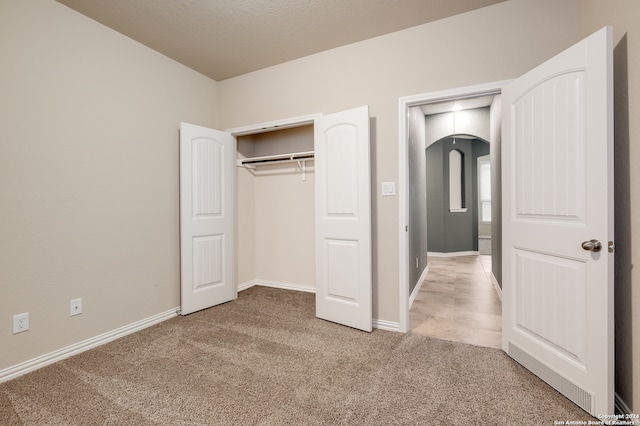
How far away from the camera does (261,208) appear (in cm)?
423

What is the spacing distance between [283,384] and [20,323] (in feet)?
6.26

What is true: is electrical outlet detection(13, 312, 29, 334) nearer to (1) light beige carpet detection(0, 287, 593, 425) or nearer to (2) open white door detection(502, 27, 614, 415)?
(1) light beige carpet detection(0, 287, 593, 425)

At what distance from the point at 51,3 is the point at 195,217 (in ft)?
6.65

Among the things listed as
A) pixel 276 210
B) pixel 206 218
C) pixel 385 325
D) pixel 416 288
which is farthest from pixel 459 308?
pixel 206 218

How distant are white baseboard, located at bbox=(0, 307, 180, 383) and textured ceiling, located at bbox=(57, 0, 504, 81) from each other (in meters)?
2.67

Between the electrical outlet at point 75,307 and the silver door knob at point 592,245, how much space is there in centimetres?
352

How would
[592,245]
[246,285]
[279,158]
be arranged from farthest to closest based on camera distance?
[246,285] < [279,158] < [592,245]

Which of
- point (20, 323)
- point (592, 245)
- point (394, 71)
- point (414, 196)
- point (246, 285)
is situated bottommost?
point (246, 285)

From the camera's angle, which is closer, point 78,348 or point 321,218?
point 78,348

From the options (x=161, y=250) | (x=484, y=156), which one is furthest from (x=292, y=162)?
(x=484, y=156)

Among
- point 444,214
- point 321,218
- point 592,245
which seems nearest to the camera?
point 592,245

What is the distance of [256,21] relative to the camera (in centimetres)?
257

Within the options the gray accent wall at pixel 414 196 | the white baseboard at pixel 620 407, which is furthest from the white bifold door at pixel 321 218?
the white baseboard at pixel 620 407

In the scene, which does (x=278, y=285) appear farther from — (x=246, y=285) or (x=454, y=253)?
(x=454, y=253)
